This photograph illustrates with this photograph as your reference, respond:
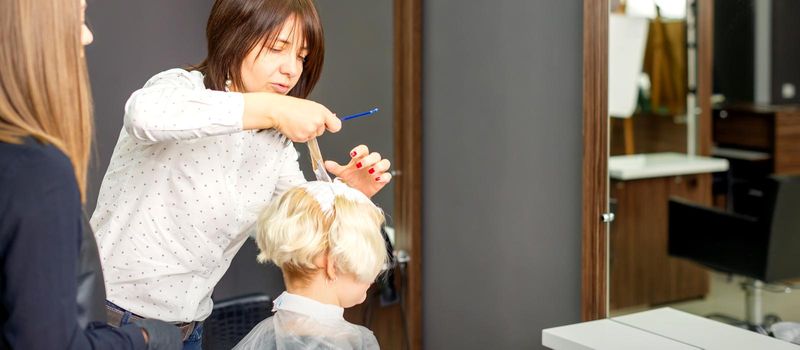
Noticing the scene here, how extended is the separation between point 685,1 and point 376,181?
75 cm

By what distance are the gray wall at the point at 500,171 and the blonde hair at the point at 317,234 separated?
822mm

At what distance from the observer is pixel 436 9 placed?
2771 mm

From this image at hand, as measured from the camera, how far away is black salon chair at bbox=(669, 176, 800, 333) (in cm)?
172

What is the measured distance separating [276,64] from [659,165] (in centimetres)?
89

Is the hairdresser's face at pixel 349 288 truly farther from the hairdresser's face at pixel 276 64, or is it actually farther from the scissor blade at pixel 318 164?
the hairdresser's face at pixel 276 64

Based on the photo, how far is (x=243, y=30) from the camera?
1637 millimetres

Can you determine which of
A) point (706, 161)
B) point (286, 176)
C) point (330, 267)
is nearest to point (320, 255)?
point (330, 267)

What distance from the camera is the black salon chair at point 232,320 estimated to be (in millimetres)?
2564

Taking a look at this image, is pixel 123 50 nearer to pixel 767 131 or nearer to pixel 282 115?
pixel 282 115

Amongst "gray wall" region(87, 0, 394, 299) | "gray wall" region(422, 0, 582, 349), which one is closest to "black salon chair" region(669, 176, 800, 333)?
"gray wall" region(422, 0, 582, 349)

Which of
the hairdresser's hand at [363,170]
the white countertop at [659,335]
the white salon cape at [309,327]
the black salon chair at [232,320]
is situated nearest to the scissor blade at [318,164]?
the hairdresser's hand at [363,170]

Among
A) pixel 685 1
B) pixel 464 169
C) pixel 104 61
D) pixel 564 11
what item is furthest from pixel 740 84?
pixel 104 61

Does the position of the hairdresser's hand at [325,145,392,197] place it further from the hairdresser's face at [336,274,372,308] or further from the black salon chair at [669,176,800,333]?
the black salon chair at [669,176,800,333]

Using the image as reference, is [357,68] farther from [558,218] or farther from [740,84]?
[740,84]
